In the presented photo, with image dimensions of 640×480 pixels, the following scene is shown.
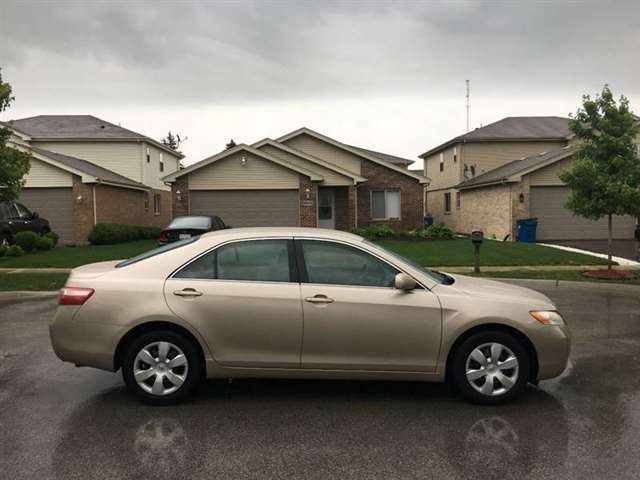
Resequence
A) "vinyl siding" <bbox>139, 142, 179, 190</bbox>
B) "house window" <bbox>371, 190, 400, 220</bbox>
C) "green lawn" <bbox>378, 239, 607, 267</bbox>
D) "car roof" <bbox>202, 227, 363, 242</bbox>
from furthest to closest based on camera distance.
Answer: "vinyl siding" <bbox>139, 142, 179, 190</bbox>
"house window" <bbox>371, 190, 400, 220</bbox>
"green lawn" <bbox>378, 239, 607, 267</bbox>
"car roof" <bbox>202, 227, 363, 242</bbox>

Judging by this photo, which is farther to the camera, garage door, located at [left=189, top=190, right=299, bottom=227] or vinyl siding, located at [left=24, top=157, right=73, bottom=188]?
garage door, located at [left=189, top=190, right=299, bottom=227]

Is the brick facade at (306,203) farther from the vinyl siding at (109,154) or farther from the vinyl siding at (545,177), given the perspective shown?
the vinyl siding at (109,154)

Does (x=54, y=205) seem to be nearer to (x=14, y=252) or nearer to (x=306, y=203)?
(x=14, y=252)

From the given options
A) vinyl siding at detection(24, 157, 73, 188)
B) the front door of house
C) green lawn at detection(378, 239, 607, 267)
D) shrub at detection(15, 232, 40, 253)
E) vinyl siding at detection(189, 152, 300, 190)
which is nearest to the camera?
green lawn at detection(378, 239, 607, 267)

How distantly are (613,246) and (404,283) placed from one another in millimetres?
19801

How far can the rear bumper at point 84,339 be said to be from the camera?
4930 millimetres

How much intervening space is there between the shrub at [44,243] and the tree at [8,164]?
5.38 m

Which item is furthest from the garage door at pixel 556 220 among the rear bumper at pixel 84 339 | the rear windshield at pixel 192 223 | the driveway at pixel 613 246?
the rear bumper at pixel 84 339

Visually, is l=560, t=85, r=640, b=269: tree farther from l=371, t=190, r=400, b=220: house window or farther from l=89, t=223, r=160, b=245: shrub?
l=89, t=223, r=160, b=245: shrub

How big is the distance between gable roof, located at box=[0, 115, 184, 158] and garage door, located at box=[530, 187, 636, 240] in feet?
66.9

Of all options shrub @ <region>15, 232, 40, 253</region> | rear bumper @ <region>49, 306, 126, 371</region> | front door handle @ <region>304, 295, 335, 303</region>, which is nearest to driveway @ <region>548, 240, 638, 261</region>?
front door handle @ <region>304, 295, 335, 303</region>

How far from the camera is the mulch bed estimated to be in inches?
531

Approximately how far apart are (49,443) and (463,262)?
13.2 meters

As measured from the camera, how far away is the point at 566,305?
10.2 metres
